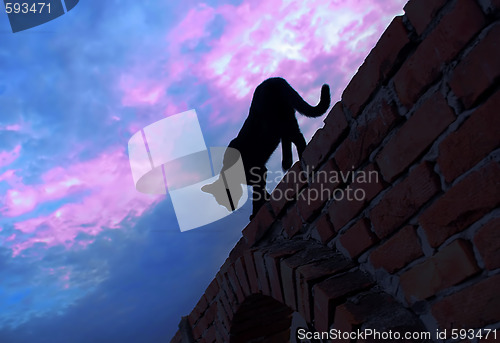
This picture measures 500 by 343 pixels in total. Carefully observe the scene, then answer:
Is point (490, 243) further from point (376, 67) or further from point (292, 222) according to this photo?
point (292, 222)

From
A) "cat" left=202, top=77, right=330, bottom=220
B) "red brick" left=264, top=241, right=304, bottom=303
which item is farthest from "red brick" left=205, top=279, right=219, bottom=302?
"red brick" left=264, top=241, right=304, bottom=303

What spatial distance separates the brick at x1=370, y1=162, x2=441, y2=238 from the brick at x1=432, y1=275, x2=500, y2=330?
24cm

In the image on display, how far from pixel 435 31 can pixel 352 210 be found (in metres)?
0.61

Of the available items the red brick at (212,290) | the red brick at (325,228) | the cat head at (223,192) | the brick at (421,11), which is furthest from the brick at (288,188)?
the red brick at (212,290)

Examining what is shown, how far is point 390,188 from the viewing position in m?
1.03

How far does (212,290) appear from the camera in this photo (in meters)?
2.46

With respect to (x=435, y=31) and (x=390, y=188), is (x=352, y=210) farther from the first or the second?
(x=435, y=31)

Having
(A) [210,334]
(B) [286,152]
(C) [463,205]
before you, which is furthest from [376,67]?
(A) [210,334]

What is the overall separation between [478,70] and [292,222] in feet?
3.32

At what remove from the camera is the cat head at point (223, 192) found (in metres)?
2.27

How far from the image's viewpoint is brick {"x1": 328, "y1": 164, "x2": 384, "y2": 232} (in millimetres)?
1081

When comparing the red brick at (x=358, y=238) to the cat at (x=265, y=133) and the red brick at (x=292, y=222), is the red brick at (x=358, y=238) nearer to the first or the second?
the red brick at (x=292, y=222)

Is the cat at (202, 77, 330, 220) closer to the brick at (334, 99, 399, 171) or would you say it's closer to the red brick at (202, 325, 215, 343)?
the brick at (334, 99, 399, 171)

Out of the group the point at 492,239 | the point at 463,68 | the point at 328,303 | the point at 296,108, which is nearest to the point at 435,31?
the point at 463,68
